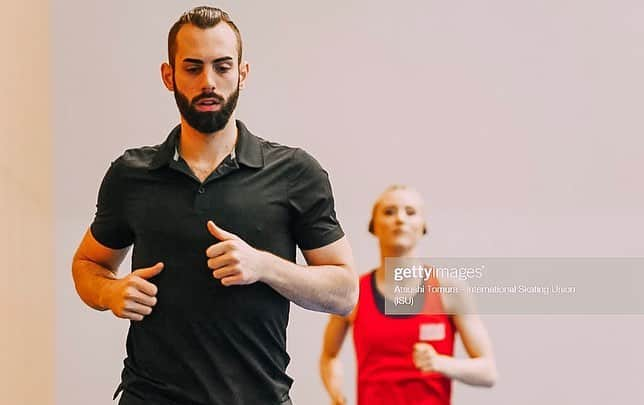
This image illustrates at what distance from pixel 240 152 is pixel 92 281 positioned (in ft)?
1.13

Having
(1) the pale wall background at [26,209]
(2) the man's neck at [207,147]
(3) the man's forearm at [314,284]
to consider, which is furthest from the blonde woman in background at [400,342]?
(2) the man's neck at [207,147]

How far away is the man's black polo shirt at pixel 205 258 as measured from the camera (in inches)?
62.9

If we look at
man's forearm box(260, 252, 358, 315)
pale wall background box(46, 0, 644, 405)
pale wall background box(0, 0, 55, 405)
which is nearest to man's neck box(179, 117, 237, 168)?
man's forearm box(260, 252, 358, 315)

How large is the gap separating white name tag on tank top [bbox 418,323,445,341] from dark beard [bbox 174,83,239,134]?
1235mm

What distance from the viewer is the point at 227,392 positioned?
5.24ft

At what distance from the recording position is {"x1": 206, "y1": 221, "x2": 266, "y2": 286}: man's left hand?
4.95 ft

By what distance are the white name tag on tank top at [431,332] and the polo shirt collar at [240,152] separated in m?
1.16

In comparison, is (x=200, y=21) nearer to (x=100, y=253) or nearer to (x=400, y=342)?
(x=100, y=253)

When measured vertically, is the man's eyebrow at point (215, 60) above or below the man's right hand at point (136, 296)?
above

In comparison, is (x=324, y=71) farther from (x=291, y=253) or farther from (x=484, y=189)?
(x=291, y=253)

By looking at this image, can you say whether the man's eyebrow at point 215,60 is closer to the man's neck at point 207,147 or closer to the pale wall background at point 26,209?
the man's neck at point 207,147

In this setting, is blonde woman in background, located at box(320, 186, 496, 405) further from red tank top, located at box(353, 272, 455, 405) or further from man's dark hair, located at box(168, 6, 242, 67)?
man's dark hair, located at box(168, 6, 242, 67)

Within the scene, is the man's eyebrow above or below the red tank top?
above

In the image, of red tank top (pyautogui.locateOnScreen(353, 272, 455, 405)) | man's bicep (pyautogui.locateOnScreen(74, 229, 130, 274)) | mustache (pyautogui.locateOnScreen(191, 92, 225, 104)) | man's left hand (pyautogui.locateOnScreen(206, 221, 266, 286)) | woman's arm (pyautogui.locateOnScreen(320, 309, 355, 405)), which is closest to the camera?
man's left hand (pyautogui.locateOnScreen(206, 221, 266, 286))
